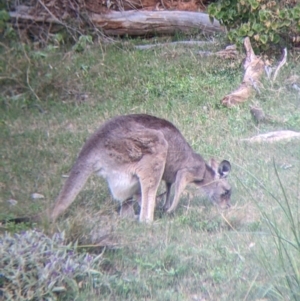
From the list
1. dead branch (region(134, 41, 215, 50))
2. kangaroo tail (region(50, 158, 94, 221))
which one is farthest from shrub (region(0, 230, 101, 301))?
dead branch (region(134, 41, 215, 50))

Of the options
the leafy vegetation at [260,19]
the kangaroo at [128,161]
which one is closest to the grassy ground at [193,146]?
the kangaroo at [128,161]

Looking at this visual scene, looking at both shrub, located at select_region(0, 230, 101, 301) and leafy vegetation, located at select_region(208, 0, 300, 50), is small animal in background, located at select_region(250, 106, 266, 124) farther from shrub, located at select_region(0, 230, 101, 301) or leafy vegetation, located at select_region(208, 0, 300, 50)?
shrub, located at select_region(0, 230, 101, 301)

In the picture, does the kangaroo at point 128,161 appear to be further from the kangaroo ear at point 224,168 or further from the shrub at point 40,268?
the shrub at point 40,268

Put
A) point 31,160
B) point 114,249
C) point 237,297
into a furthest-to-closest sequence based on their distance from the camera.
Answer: point 31,160
point 114,249
point 237,297

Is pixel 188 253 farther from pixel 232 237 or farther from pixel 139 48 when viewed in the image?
pixel 139 48

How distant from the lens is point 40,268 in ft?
17.1

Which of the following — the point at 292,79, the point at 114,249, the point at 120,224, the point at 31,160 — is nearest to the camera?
the point at 114,249

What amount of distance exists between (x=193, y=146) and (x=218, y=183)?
4.22 ft

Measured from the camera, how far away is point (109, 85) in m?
10.6

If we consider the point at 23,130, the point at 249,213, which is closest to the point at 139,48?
the point at 23,130

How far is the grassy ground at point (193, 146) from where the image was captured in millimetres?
5457

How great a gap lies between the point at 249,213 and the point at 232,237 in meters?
0.65

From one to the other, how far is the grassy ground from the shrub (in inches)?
5.3

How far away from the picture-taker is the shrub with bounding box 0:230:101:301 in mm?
5145
